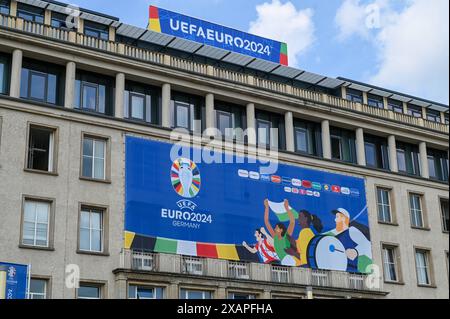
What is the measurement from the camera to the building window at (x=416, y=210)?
2108 inches

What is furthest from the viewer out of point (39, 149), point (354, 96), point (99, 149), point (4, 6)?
point (354, 96)

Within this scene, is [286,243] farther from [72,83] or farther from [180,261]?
[72,83]

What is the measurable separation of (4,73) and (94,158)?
7154 millimetres

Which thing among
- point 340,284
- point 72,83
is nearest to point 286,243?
point 340,284

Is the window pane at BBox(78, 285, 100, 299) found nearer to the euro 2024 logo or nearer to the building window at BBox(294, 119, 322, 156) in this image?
the euro 2024 logo

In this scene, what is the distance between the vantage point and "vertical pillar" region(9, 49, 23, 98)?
131 ft

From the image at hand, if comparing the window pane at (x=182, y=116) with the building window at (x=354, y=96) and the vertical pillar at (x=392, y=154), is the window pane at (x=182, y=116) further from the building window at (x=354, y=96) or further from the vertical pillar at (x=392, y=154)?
the vertical pillar at (x=392, y=154)

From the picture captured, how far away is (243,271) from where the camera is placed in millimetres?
43219

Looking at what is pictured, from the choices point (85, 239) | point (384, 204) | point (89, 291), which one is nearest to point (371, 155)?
point (384, 204)

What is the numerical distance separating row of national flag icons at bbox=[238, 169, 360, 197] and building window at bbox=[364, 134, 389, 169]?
173 inches

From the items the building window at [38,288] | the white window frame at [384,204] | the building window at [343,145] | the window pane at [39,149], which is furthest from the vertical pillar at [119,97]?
the white window frame at [384,204]

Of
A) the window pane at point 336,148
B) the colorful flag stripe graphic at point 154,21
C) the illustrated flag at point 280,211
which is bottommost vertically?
the illustrated flag at point 280,211

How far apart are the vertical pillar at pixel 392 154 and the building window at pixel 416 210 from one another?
8.39ft

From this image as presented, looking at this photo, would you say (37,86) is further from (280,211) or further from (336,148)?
(336,148)
